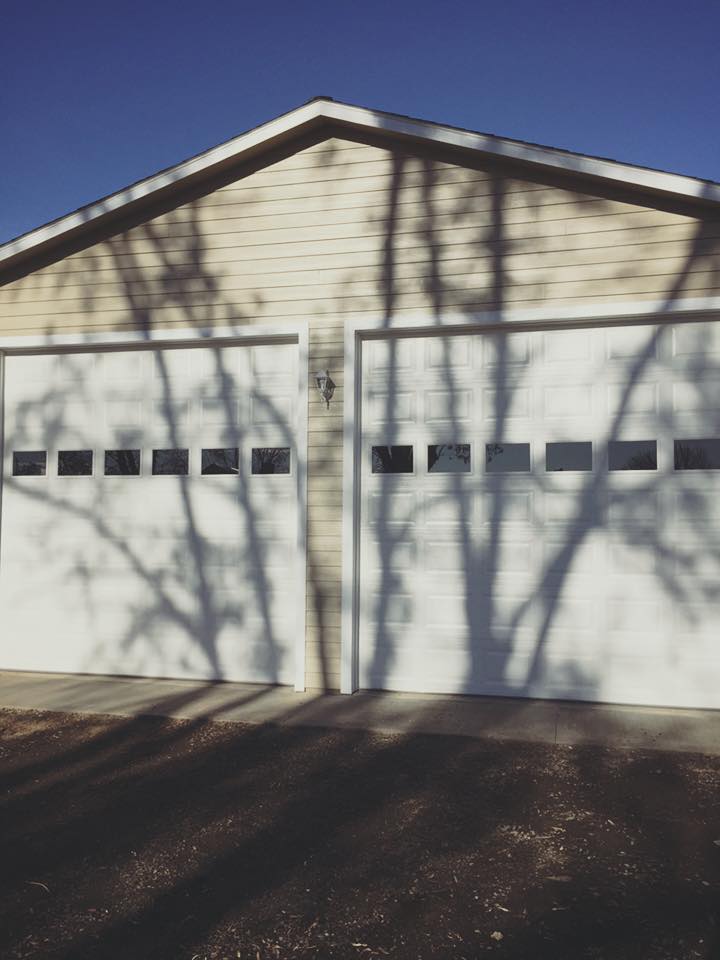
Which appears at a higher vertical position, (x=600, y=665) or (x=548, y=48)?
(x=548, y=48)

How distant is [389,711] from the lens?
533cm

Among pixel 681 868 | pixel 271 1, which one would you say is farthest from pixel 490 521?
pixel 271 1

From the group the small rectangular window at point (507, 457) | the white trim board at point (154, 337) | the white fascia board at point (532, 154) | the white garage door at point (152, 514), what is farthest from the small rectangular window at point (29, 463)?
the small rectangular window at point (507, 457)

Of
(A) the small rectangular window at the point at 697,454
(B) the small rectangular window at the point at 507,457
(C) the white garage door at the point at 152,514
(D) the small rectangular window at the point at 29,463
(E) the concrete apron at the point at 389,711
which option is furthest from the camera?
(D) the small rectangular window at the point at 29,463

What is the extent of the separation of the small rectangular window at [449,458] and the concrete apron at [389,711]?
5.88ft

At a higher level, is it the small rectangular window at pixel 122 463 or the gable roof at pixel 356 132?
the gable roof at pixel 356 132

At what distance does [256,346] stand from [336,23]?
3904mm

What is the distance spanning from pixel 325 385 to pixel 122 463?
2082mm

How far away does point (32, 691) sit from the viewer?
597cm

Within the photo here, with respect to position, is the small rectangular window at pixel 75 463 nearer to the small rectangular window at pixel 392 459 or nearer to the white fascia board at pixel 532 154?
the small rectangular window at pixel 392 459

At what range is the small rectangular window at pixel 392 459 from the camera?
5.98m

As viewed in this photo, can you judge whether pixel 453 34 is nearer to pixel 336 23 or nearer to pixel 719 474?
pixel 336 23

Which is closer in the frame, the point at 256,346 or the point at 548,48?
the point at 256,346

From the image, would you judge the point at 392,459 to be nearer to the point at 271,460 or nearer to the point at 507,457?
the point at 507,457
